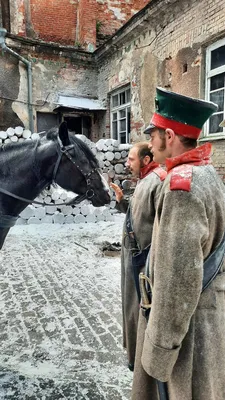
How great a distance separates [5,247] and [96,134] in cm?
863

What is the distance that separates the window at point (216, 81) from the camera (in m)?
6.66

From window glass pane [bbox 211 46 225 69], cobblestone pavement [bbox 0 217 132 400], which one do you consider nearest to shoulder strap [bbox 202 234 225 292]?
cobblestone pavement [bbox 0 217 132 400]

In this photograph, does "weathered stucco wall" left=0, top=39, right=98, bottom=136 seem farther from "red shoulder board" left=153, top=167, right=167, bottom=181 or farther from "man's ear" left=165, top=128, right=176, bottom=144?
"man's ear" left=165, top=128, right=176, bottom=144

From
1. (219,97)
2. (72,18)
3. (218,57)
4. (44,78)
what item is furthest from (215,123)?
(72,18)

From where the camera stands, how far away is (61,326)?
2975mm

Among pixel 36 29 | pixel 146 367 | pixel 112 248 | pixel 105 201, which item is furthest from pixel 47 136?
pixel 36 29

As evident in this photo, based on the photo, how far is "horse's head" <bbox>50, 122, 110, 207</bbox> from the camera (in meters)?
2.54

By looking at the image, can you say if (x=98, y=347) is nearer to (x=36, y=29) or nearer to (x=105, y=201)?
(x=105, y=201)

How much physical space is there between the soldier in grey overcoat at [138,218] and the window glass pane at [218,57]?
5.76 metres

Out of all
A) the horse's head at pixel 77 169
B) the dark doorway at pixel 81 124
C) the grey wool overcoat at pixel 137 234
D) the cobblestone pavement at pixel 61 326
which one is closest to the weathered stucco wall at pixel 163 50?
the dark doorway at pixel 81 124

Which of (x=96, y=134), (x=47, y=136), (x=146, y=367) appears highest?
(x=96, y=134)

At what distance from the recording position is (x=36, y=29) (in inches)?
507

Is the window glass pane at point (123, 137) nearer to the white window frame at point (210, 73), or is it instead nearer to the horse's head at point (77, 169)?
the white window frame at point (210, 73)

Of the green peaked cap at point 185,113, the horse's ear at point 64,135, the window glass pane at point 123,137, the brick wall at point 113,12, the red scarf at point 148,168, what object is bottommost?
the red scarf at point 148,168
